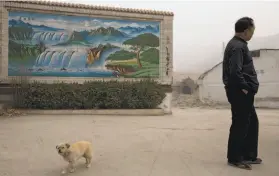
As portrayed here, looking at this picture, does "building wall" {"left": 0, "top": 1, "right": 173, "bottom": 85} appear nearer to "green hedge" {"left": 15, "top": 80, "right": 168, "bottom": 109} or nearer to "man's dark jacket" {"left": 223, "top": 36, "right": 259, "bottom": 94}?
"green hedge" {"left": 15, "top": 80, "right": 168, "bottom": 109}

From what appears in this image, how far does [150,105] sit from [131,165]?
7881mm

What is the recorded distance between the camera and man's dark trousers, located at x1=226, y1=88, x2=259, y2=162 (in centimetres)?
441

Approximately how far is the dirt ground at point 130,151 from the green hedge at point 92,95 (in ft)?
11.0

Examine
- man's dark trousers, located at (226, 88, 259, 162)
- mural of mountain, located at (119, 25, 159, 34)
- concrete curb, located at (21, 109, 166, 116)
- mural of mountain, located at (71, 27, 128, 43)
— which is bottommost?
concrete curb, located at (21, 109, 166, 116)

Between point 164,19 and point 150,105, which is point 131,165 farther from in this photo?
point 164,19

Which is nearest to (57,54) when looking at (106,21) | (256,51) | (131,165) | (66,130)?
(106,21)

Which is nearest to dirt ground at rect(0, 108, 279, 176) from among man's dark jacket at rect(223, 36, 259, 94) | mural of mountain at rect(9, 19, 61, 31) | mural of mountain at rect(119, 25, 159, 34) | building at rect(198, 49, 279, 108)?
man's dark jacket at rect(223, 36, 259, 94)

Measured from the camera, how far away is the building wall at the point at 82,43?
462 inches

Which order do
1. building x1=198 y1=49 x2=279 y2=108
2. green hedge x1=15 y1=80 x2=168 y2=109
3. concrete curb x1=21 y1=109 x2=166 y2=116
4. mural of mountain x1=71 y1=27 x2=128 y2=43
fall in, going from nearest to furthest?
concrete curb x1=21 y1=109 x2=166 y2=116, green hedge x1=15 y1=80 x2=168 y2=109, mural of mountain x1=71 y1=27 x2=128 y2=43, building x1=198 y1=49 x2=279 y2=108

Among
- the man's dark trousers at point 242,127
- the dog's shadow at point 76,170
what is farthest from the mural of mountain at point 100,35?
the man's dark trousers at point 242,127

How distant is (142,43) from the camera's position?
1316 cm

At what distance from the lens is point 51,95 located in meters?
11.4

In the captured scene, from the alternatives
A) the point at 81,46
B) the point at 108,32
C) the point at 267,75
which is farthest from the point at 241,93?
the point at 267,75

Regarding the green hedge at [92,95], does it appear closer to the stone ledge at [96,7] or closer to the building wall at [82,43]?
the building wall at [82,43]
